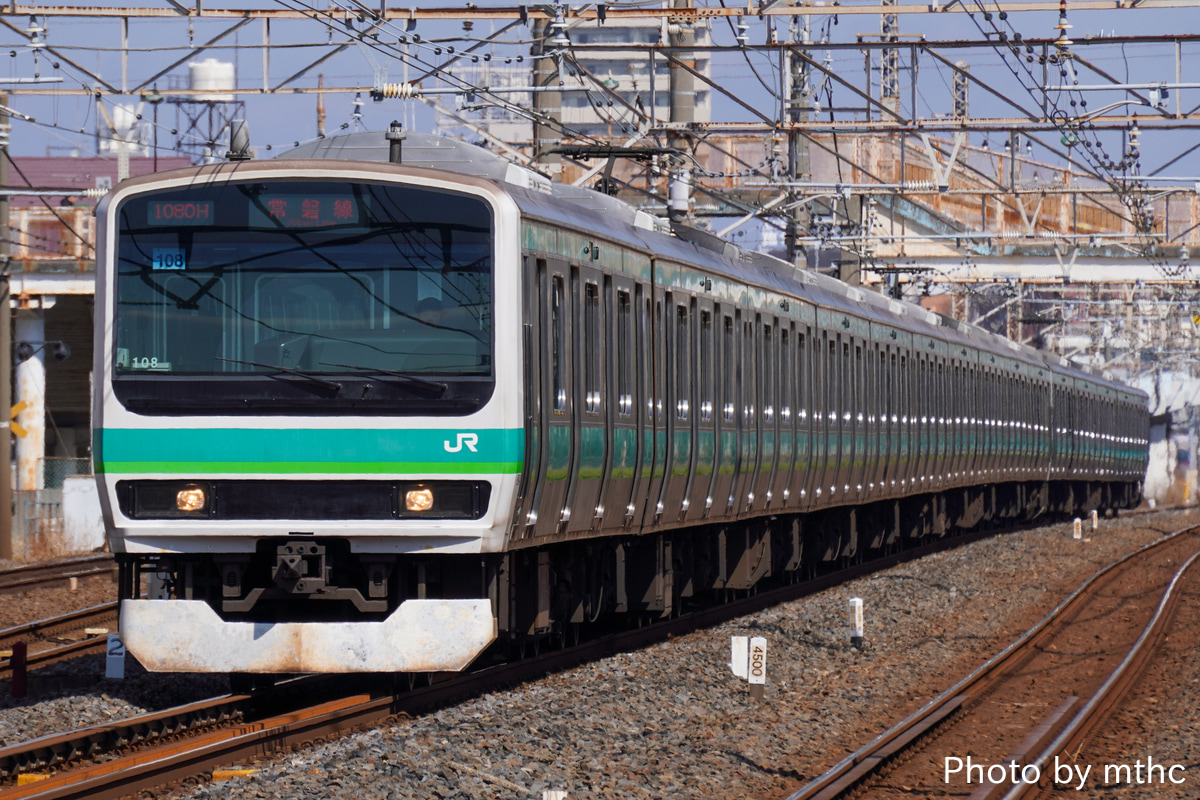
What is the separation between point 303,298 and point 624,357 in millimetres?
3220

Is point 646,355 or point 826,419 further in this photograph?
point 826,419

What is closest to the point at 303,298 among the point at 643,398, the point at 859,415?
the point at 643,398

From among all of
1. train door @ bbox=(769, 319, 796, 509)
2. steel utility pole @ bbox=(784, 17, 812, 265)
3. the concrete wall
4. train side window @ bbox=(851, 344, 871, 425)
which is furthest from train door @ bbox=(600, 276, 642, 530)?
the concrete wall

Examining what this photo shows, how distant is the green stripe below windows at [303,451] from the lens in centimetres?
1001

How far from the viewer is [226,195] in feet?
33.7

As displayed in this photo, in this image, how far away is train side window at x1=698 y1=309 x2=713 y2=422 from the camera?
14844mm

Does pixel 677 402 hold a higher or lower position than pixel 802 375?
lower

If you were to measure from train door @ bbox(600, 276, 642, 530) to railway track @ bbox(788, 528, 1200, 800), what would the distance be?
2.45 meters

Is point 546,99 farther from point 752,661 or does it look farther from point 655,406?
point 752,661

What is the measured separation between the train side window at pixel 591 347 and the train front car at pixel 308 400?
1.68m

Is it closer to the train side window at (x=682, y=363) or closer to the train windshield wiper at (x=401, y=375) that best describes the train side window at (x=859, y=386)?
the train side window at (x=682, y=363)

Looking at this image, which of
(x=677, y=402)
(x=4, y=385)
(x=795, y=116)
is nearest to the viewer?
(x=677, y=402)

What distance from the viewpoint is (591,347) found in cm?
1204

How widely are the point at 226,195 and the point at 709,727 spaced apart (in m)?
4.19
